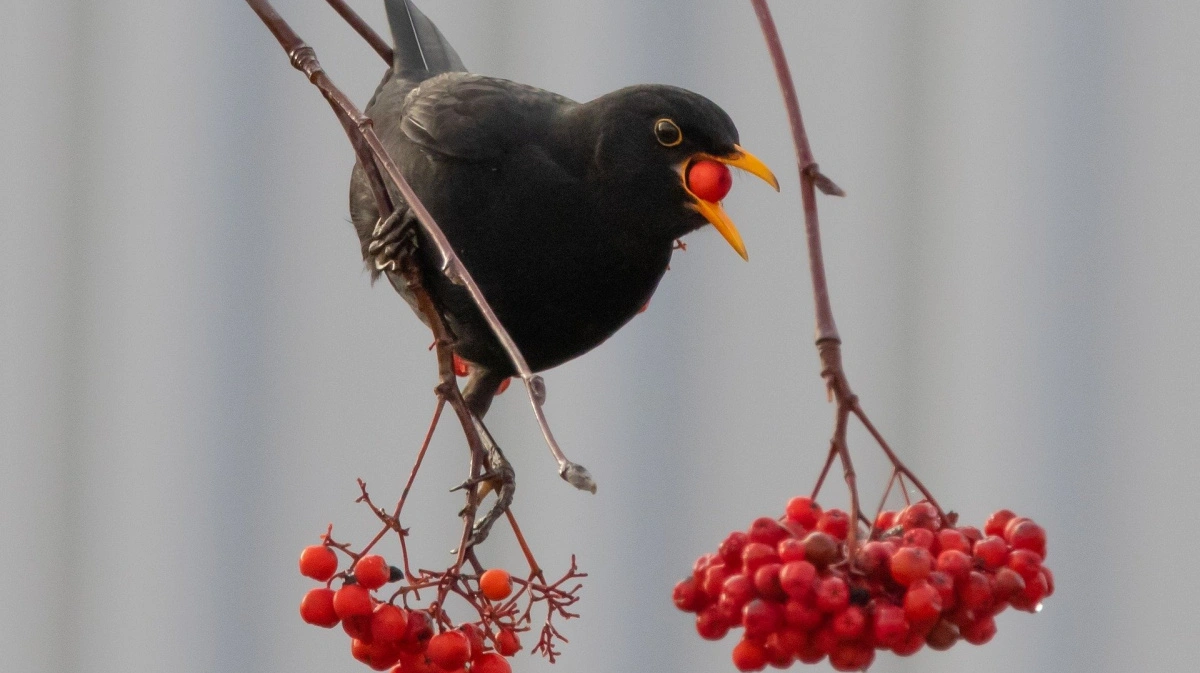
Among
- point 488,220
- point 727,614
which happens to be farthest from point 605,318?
point 727,614

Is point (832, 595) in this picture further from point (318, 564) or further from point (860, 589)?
point (318, 564)

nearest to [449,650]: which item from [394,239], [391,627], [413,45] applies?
[391,627]

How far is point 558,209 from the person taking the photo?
127 centimetres

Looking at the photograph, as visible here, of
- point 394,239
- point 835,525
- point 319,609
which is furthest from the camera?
point 394,239

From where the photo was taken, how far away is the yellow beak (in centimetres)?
109

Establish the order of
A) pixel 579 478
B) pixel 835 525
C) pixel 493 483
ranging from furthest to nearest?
1. pixel 493 483
2. pixel 835 525
3. pixel 579 478

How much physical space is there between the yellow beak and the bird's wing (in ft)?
A: 0.63

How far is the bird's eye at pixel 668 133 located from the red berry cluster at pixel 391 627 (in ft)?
1.57

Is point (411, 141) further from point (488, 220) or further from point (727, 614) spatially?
point (727, 614)

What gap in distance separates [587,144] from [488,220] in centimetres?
12

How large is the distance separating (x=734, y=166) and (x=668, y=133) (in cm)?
8

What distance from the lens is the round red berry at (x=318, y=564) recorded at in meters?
0.91

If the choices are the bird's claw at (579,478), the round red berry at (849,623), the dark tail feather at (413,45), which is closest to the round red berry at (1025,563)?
the round red berry at (849,623)

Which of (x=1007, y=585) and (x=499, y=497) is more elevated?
(x=499, y=497)
